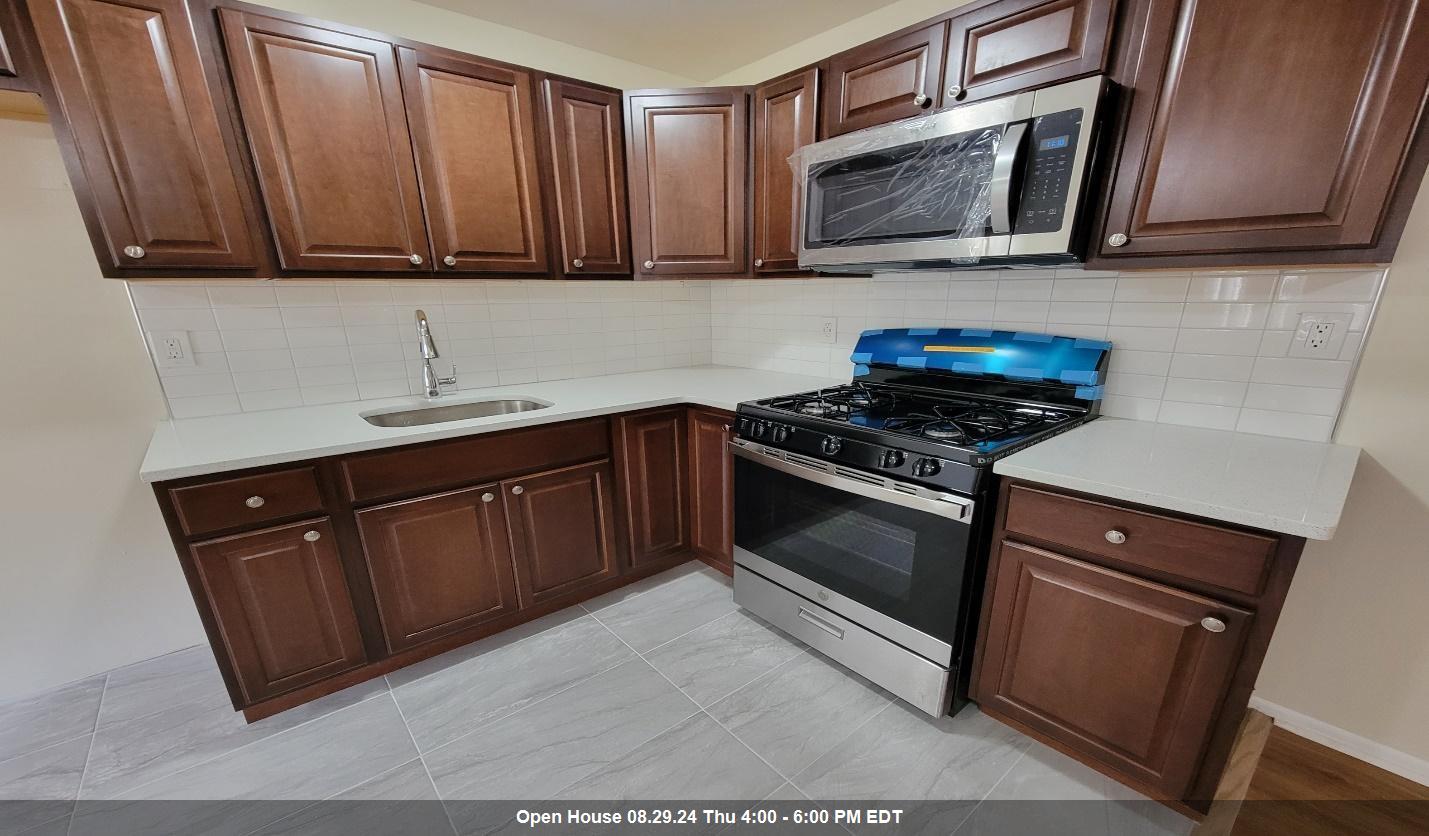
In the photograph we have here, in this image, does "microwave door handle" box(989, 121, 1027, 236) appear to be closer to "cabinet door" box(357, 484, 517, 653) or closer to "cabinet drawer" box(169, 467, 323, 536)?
"cabinet door" box(357, 484, 517, 653)

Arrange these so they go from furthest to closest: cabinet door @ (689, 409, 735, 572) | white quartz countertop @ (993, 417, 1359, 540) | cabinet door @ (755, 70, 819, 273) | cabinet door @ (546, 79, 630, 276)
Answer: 1. cabinet door @ (689, 409, 735, 572)
2. cabinet door @ (546, 79, 630, 276)
3. cabinet door @ (755, 70, 819, 273)
4. white quartz countertop @ (993, 417, 1359, 540)

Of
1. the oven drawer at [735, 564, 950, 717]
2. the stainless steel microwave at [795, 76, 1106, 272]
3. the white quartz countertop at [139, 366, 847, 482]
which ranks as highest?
the stainless steel microwave at [795, 76, 1106, 272]

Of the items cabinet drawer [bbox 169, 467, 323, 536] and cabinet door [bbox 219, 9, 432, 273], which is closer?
cabinet drawer [bbox 169, 467, 323, 536]

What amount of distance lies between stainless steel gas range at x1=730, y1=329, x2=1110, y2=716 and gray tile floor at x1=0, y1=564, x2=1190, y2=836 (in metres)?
0.18

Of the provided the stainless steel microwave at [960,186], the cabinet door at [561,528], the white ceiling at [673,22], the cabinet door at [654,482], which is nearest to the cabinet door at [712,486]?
the cabinet door at [654,482]

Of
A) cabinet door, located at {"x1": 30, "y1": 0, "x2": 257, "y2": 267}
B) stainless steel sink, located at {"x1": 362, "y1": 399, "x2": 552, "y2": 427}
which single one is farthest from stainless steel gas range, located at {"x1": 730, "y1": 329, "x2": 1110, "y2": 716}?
cabinet door, located at {"x1": 30, "y1": 0, "x2": 257, "y2": 267}

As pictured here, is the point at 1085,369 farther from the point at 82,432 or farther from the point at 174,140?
the point at 82,432

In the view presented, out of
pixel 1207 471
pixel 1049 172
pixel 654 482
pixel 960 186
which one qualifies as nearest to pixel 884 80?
pixel 960 186

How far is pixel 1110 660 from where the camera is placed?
1223 mm

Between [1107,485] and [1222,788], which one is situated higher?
[1107,485]

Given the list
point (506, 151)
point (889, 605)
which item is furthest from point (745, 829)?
point (506, 151)

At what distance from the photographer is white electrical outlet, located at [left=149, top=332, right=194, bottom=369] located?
1685mm

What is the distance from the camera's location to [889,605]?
60.0 inches

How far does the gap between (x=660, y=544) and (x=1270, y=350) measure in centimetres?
213
